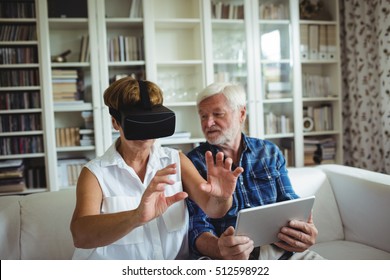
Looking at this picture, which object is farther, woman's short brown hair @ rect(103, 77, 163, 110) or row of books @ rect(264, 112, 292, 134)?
row of books @ rect(264, 112, 292, 134)

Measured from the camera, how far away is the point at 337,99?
198 centimetres

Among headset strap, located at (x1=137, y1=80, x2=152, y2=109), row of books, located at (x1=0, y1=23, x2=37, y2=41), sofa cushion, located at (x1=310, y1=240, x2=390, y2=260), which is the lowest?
sofa cushion, located at (x1=310, y1=240, x2=390, y2=260)

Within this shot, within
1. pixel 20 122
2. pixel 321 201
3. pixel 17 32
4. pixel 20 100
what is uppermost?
pixel 17 32

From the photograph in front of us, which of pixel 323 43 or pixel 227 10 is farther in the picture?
pixel 227 10

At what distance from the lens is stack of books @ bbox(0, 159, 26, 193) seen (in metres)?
1.86

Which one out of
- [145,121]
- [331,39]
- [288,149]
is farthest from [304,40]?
[145,121]

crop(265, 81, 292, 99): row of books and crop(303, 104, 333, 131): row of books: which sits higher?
crop(265, 81, 292, 99): row of books

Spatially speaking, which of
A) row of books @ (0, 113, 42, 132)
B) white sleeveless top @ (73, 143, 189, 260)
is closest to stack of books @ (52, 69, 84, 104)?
row of books @ (0, 113, 42, 132)

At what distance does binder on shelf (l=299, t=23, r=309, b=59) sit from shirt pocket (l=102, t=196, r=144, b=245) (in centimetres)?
148

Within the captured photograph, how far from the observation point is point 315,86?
2.17 meters

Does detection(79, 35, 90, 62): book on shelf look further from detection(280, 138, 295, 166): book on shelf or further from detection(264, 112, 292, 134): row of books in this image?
detection(280, 138, 295, 166): book on shelf

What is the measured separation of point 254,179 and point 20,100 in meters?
1.52

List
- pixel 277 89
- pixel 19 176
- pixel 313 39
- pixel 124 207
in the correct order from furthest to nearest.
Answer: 1. pixel 277 89
2. pixel 313 39
3. pixel 19 176
4. pixel 124 207

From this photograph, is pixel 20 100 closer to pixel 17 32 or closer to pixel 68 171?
pixel 17 32
